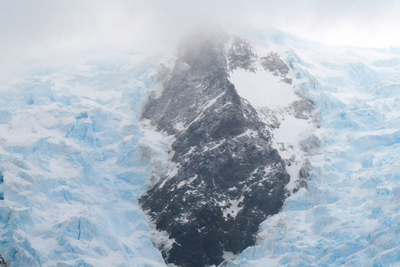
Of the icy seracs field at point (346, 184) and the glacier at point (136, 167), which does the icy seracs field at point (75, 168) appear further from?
the icy seracs field at point (346, 184)

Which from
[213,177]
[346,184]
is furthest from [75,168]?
[346,184]

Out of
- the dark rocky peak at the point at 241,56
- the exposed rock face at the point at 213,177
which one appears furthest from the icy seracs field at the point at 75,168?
the dark rocky peak at the point at 241,56

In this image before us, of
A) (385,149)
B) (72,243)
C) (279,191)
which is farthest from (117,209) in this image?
(385,149)

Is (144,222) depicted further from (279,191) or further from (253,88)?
(253,88)

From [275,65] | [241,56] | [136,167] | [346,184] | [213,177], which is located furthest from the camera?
[241,56]

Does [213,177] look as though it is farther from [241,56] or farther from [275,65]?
[275,65]
